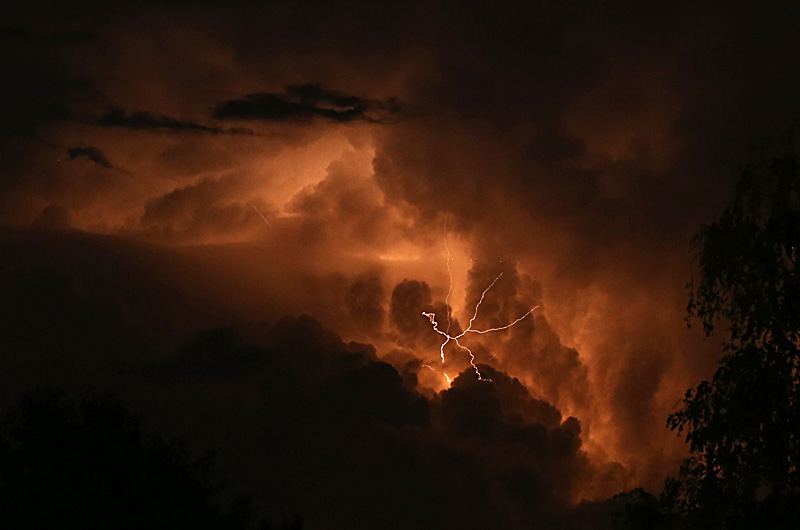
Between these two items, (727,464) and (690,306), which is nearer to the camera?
(727,464)

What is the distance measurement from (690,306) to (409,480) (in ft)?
417

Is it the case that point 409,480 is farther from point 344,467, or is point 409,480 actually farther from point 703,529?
point 703,529

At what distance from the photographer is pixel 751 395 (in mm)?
14070

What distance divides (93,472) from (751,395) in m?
12.1

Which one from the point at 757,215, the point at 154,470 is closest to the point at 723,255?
the point at 757,215

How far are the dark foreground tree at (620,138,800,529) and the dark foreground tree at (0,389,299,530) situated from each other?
886 centimetres

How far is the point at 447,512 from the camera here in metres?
134

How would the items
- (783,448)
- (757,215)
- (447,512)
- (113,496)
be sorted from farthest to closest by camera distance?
(447,512)
(113,496)
(757,215)
(783,448)

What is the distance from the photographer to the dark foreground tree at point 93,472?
1609 centimetres

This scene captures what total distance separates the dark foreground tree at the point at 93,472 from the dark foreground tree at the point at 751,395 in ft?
29.1

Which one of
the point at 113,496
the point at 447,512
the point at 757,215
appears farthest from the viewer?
the point at 447,512

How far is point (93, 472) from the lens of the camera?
16.9m

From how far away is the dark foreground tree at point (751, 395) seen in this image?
13.6m

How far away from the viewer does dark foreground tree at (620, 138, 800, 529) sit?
1363 cm
